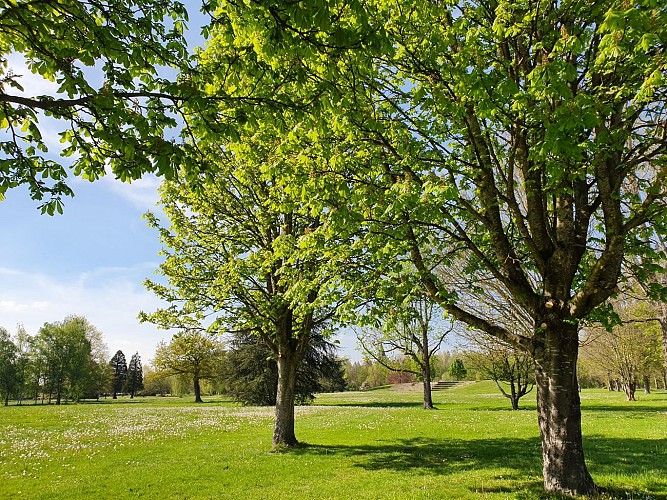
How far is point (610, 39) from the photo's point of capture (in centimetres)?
566

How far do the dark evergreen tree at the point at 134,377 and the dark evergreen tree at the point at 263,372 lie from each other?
6979 cm

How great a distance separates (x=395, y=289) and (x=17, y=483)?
1074 cm

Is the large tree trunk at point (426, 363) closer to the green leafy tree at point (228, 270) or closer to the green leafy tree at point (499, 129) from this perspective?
the green leafy tree at point (228, 270)

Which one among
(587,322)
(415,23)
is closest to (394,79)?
(415,23)

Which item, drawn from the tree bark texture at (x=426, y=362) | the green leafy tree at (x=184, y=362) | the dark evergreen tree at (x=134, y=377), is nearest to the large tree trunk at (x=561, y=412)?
the tree bark texture at (x=426, y=362)

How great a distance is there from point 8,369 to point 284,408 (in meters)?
64.0

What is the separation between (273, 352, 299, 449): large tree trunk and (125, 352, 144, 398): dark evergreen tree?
326 ft

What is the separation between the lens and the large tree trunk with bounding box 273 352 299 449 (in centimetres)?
1458

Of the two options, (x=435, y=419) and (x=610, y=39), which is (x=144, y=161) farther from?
(x=435, y=419)

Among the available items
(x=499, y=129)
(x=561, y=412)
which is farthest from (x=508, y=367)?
(x=499, y=129)

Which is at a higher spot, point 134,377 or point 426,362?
point 426,362

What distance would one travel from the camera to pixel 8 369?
195 feet

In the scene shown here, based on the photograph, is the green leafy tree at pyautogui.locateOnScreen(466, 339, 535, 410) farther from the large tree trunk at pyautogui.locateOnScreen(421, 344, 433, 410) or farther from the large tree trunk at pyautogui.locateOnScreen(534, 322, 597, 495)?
the large tree trunk at pyautogui.locateOnScreen(534, 322, 597, 495)

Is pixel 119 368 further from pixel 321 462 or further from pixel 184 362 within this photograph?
pixel 321 462
